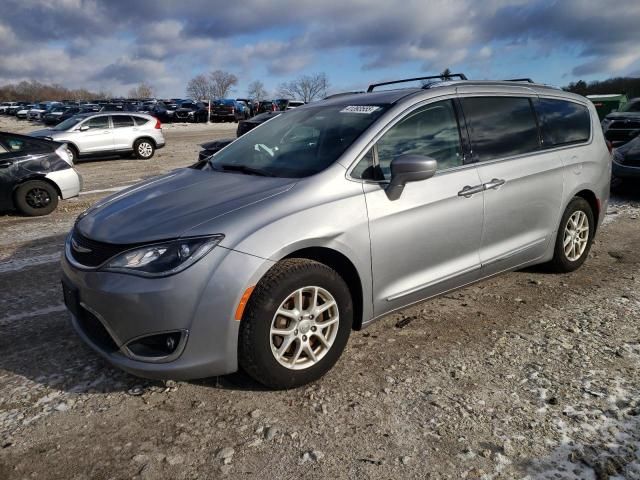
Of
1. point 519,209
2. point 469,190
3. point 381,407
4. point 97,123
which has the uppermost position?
point 97,123

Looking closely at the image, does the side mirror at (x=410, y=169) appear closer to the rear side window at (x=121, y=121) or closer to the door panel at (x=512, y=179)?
the door panel at (x=512, y=179)

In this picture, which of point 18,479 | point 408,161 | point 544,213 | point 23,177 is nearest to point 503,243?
point 544,213

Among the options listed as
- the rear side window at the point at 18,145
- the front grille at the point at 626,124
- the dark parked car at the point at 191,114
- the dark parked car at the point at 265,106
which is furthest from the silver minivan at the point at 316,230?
the dark parked car at the point at 265,106

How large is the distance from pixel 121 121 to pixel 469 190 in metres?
14.4

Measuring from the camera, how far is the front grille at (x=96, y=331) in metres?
2.80

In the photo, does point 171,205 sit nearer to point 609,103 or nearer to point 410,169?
point 410,169

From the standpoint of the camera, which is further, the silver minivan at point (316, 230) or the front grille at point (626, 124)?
the front grille at point (626, 124)

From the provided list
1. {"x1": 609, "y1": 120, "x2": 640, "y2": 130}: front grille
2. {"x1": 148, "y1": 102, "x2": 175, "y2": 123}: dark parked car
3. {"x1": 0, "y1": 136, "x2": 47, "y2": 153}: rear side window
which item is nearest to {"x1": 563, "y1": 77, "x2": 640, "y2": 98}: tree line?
{"x1": 609, "y1": 120, "x2": 640, "y2": 130}: front grille

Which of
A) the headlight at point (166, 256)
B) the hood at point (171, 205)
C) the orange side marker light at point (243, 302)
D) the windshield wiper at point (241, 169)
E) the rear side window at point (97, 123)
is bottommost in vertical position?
the orange side marker light at point (243, 302)

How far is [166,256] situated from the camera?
103 inches

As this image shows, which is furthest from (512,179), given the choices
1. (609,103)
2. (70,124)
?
(609,103)

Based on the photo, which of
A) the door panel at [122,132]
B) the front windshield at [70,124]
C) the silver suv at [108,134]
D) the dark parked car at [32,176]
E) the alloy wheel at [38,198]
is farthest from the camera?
the door panel at [122,132]

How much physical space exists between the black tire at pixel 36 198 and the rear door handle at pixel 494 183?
23.5 feet

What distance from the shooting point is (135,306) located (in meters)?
2.59
